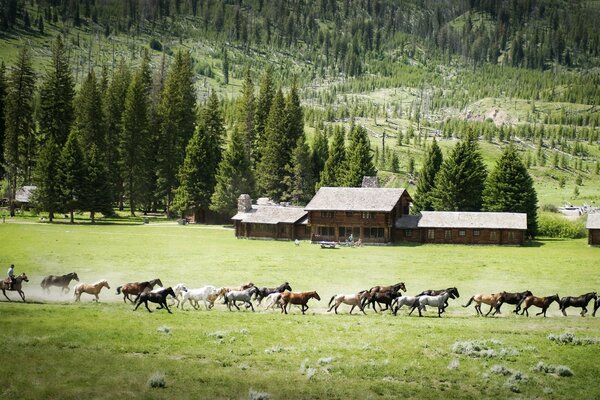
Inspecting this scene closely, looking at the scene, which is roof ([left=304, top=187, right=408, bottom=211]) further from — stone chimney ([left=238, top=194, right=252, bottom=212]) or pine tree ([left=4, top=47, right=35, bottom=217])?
pine tree ([left=4, top=47, right=35, bottom=217])

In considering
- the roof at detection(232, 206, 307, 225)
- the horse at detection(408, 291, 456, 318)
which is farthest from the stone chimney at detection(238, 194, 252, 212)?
the horse at detection(408, 291, 456, 318)

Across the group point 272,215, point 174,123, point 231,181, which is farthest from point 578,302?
point 174,123

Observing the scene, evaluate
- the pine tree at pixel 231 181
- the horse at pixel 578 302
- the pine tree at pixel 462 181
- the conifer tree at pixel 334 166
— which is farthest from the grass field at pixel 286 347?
the conifer tree at pixel 334 166

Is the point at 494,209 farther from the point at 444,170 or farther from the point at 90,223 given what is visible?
the point at 90,223

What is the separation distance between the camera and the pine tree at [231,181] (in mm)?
87938

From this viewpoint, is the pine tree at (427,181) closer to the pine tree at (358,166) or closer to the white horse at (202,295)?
the pine tree at (358,166)

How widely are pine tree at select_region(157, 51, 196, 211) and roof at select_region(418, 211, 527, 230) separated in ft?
141

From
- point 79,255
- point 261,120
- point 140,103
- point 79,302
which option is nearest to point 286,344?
point 79,302

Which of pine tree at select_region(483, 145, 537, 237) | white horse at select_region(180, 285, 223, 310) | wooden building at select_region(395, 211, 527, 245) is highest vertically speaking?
pine tree at select_region(483, 145, 537, 237)

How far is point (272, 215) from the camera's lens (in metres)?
78.1

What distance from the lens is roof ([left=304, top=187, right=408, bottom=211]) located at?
74588mm

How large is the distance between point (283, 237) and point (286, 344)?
56948 millimetres

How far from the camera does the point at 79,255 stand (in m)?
47.3

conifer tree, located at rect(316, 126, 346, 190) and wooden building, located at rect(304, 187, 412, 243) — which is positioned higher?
conifer tree, located at rect(316, 126, 346, 190)
